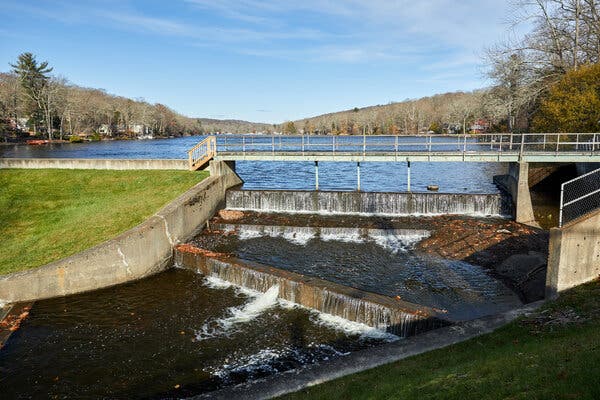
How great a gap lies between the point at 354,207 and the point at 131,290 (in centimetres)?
1376

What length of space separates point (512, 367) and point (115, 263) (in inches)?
552

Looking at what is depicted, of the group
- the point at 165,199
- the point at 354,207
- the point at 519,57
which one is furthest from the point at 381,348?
the point at 519,57

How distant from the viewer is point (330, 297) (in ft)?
43.1

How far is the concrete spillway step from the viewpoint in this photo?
1169 cm

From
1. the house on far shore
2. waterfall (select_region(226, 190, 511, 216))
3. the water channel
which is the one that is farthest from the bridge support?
the house on far shore

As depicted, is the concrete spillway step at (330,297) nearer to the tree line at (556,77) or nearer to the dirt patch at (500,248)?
the dirt patch at (500,248)

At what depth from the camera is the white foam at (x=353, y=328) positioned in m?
11.9

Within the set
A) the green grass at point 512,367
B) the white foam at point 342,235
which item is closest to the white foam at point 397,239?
the white foam at point 342,235

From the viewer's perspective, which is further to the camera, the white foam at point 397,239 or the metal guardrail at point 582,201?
the white foam at point 397,239

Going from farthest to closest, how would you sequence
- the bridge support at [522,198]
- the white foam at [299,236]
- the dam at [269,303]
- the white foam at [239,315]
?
the bridge support at [522,198], the white foam at [299,236], the white foam at [239,315], the dam at [269,303]

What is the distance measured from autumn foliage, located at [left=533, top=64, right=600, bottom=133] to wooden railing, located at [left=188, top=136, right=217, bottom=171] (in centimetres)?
2441

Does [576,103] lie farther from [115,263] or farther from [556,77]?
[115,263]

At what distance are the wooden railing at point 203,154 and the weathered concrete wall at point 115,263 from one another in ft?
19.3

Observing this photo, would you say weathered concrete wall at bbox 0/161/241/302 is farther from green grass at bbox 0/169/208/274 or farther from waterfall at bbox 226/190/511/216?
waterfall at bbox 226/190/511/216
